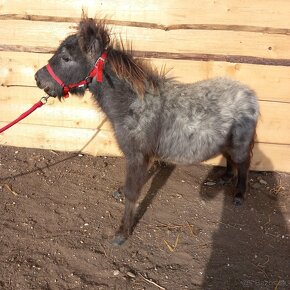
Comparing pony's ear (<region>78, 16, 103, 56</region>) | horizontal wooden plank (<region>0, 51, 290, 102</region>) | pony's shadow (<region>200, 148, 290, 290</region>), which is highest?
pony's ear (<region>78, 16, 103, 56</region>)

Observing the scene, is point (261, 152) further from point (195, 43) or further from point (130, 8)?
point (130, 8)

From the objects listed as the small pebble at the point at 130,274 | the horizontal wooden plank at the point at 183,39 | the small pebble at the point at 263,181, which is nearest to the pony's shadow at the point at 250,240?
the small pebble at the point at 263,181

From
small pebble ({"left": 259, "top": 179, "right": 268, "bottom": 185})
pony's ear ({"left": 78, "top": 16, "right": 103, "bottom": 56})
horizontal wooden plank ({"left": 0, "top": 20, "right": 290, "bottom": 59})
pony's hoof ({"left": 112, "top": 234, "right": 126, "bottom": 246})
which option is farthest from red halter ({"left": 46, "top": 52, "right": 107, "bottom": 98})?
small pebble ({"left": 259, "top": 179, "right": 268, "bottom": 185})

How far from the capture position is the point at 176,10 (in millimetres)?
4328

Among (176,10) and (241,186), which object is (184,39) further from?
(241,186)

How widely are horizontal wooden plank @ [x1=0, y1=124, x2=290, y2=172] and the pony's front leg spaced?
1389 mm

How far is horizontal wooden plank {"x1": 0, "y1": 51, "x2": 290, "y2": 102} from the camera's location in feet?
14.9

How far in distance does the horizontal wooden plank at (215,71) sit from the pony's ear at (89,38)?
49.3 inches

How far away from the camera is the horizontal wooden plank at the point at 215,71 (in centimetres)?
455

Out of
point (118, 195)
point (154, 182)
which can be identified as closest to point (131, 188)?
point (118, 195)

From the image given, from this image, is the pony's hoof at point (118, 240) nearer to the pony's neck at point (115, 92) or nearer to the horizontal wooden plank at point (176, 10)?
the pony's neck at point (115, 92)

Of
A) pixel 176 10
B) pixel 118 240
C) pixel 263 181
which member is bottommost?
pixel 263 181

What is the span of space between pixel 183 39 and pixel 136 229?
7.66ft

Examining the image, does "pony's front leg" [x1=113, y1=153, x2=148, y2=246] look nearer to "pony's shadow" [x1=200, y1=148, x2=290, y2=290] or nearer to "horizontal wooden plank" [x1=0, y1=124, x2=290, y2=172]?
"pony's shadow" [x1=200, y1=148, x2=290, y2=290]
